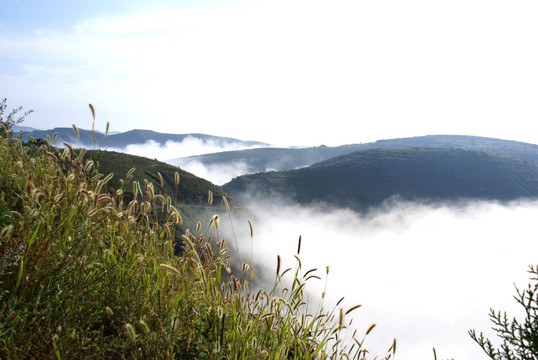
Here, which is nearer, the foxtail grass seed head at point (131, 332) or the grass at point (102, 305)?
the foxtail grass seed head at point (131, 332)

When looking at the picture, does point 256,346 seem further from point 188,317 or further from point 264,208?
point 264,208

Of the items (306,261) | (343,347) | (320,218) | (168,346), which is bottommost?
(306,261)

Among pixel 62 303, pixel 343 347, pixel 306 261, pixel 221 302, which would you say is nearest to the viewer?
pixel 62 303

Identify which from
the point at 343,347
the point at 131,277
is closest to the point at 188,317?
the point at 131,277

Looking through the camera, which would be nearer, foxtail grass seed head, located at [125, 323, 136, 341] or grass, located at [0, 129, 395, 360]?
foxtail grass seed head, located at [125, 323, 136, 341]

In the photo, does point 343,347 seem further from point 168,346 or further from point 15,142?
point 15,142

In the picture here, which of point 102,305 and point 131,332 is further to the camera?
point 102,305

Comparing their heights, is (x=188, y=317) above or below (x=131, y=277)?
below

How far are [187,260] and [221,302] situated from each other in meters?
0.68

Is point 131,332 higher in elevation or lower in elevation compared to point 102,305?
higher

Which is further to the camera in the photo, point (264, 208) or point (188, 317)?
point (264, 208)

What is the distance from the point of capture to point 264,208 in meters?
160

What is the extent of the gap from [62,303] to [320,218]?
197488mm

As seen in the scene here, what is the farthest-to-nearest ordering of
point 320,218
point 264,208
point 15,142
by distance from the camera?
point 320,218, point 264,208, point 15,142
